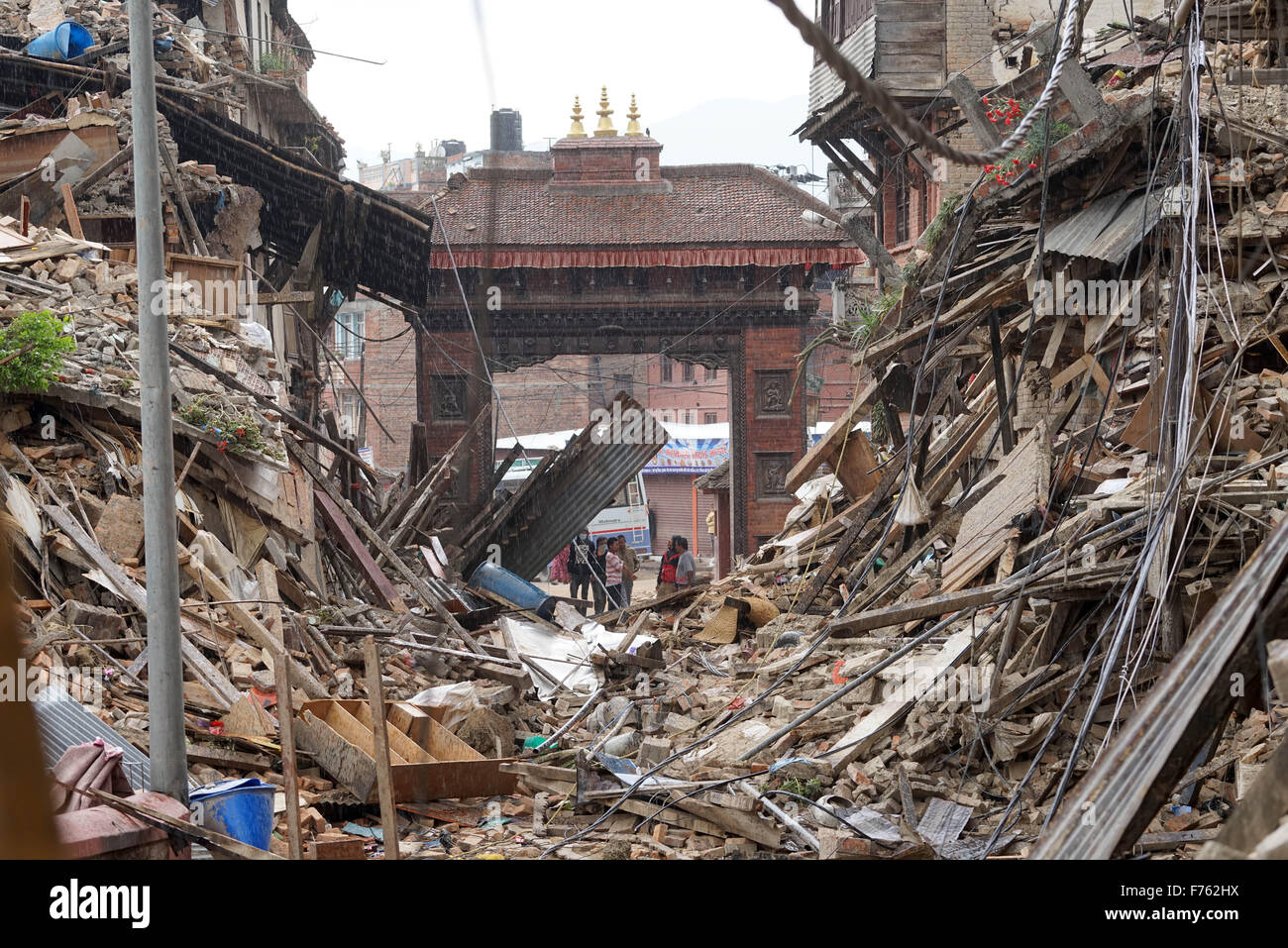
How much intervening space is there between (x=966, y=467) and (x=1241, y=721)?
686 cm

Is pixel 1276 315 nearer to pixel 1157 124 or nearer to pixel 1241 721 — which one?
pixel 1157 124

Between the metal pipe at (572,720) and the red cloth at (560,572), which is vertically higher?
the metal pipe at (572,720)

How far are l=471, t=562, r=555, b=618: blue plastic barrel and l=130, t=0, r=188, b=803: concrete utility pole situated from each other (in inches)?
500

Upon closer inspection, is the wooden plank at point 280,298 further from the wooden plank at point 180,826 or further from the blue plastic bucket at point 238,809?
the wooden plank at point 180,826

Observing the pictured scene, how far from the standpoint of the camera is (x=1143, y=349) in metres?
10.5

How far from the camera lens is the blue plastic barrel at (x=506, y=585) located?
19703 mm

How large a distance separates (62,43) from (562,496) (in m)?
11.1

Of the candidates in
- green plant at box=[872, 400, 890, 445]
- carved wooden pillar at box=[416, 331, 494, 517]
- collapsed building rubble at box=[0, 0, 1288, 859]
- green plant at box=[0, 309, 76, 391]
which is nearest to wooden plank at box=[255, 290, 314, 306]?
collapsed building rubble at box=[0, 0, 1288, 859]

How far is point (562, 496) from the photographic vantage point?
22.4m

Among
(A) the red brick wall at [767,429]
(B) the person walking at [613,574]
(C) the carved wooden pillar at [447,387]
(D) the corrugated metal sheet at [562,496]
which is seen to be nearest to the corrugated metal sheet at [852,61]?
(A) the red brick wall at [767,429]

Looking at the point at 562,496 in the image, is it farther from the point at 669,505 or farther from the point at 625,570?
the point at 669,505

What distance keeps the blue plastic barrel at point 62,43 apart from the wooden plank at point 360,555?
7.51 m
